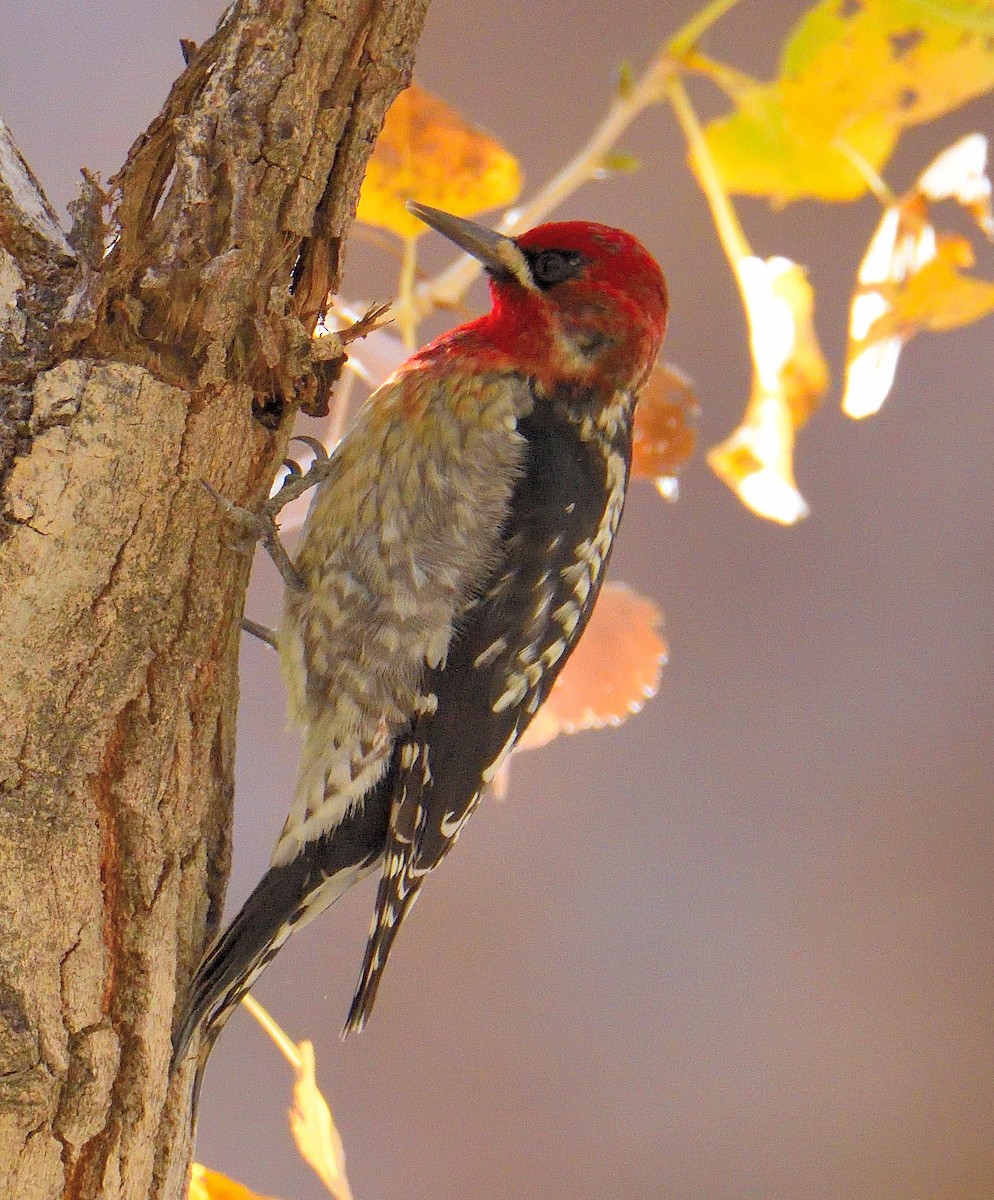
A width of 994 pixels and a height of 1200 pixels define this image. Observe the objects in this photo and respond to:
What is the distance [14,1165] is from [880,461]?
9.55 feet

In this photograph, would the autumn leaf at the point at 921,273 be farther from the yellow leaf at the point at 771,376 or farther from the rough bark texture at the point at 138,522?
the rough bark texture at the point at 138,522

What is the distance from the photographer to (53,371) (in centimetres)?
125

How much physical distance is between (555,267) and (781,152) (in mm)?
436

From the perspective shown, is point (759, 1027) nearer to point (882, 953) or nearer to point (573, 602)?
Result: point (882, 953)

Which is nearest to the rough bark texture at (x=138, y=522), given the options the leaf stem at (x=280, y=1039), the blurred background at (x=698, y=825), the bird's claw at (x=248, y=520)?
the bird's claw at (x=248, y=520)

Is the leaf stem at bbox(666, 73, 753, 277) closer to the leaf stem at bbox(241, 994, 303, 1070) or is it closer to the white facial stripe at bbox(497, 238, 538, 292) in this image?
the white facial stripe at bbox(497, 238, 538, 292)

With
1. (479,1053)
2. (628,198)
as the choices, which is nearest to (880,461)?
(628,198)

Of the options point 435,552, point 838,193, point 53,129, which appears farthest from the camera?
point 53,129

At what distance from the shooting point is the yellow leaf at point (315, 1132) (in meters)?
1.30

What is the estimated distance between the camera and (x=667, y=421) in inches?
66.1

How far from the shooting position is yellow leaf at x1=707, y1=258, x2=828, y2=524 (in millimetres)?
1479

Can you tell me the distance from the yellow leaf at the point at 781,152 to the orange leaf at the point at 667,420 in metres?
0.26

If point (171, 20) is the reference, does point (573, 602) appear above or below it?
below

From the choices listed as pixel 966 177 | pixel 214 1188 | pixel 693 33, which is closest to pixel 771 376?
pixel 966 177
